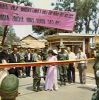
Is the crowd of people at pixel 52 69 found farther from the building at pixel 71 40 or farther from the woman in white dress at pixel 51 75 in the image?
the building at pixel 71 40

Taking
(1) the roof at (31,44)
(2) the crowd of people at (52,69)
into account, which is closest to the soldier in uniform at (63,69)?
(2) the crowd of people at (52,69)

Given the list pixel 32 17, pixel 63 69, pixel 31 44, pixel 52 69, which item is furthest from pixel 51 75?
pixel 31 44

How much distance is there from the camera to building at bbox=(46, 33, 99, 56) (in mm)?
34000

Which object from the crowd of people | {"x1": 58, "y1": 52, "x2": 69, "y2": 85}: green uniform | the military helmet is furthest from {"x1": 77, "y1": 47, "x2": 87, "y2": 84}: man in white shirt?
the military helmet

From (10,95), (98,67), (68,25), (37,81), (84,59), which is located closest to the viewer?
(10,95)

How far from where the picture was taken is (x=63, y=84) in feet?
54.8

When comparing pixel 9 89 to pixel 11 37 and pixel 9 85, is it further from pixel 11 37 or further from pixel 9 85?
pixel 11 37

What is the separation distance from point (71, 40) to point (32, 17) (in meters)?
22.7

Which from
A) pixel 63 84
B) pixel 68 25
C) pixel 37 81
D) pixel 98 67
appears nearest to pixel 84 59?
pixel 63 84

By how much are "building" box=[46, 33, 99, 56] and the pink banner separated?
1955 centimetres

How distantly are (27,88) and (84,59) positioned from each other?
114 inches

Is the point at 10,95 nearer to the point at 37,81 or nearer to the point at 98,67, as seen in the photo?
the point at 98,67

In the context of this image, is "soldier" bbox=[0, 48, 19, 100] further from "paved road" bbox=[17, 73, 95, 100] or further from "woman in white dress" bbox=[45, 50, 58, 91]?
"woman in white dress" bbox=[45, 50, 58, 91]

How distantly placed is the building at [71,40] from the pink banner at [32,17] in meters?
19.5
